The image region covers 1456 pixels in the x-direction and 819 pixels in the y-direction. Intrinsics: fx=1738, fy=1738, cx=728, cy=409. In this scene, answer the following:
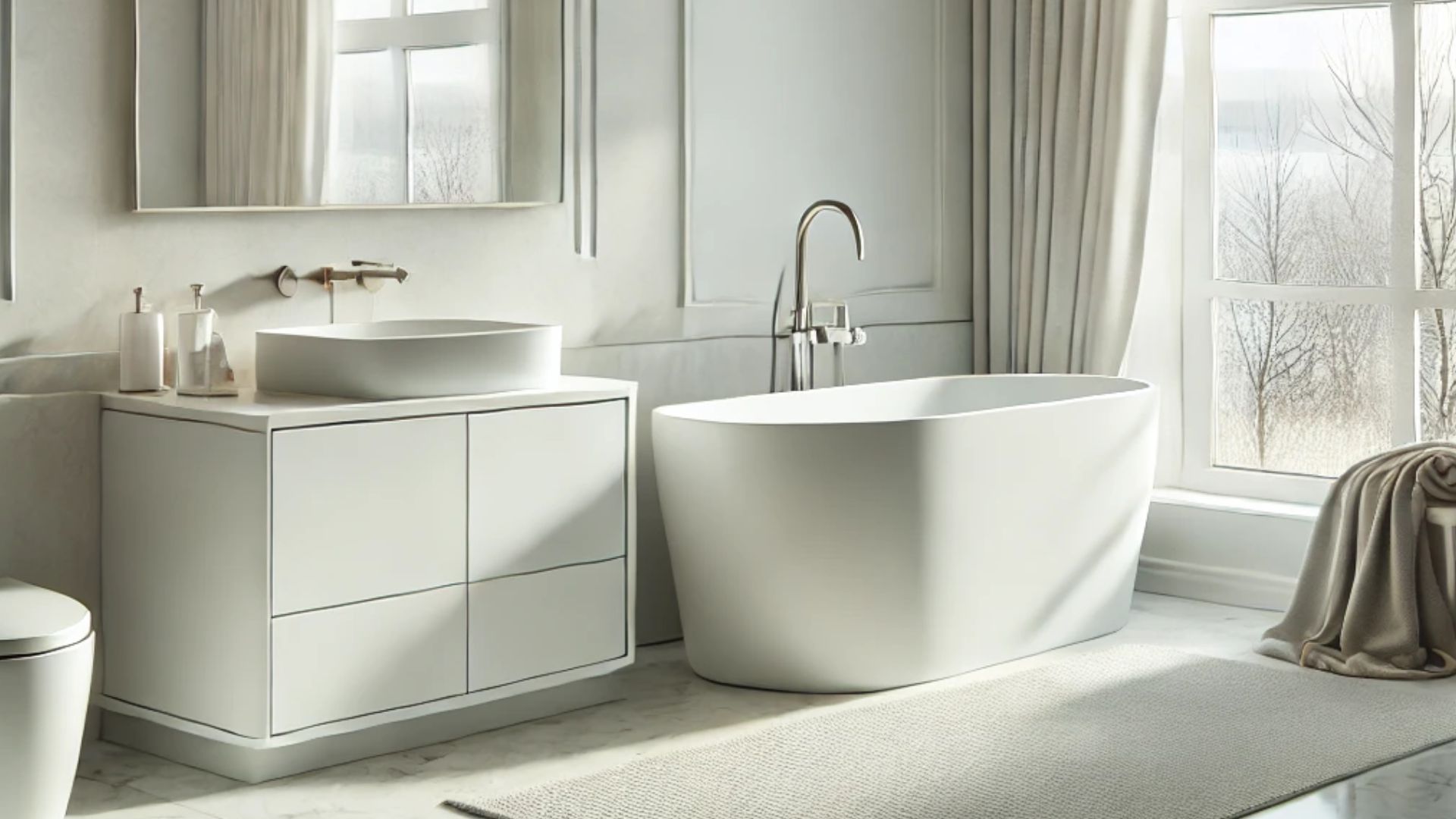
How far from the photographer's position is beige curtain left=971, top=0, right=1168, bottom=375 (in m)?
4.96

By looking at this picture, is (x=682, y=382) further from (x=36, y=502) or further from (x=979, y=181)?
(x=36, y=502)

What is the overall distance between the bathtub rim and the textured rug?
1.98ft

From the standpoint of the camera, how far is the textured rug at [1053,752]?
9.90ft

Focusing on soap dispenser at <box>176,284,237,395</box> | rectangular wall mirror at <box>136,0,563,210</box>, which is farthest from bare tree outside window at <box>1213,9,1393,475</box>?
soap dispenser at <box>176,284,237,395</box>

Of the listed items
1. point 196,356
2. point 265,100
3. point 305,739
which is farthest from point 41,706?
point 265,100

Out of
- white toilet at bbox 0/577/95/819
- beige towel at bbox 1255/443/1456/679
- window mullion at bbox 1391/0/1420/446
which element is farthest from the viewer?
window mullion at bbox 1391/0/1420/446

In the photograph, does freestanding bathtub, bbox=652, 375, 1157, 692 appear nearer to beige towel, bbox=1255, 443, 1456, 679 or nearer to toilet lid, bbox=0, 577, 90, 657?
beige towel, bbox=1255, 443, 1456, 679

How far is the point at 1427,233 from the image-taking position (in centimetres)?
460

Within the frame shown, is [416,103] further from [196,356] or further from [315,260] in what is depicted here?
[196,356]

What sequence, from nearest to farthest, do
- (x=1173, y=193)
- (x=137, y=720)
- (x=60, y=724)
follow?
(x=60, y=724) → (x=137, y=720) → (x=1173, y=193)

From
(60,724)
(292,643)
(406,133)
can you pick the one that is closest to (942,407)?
(406,133)

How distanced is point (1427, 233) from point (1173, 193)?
76 cm

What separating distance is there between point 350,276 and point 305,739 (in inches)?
41.2

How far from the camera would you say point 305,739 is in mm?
3205
